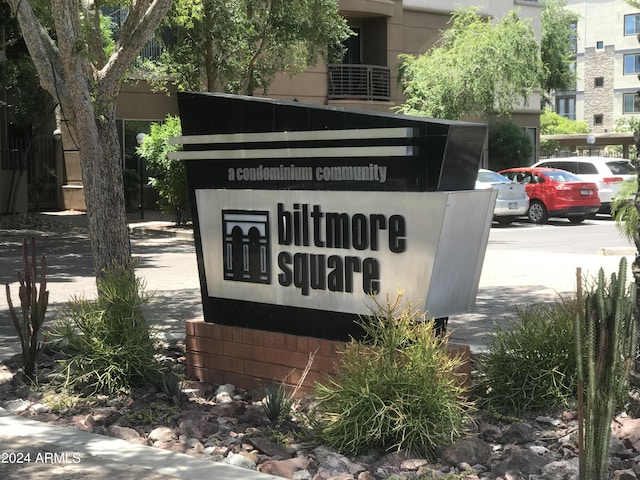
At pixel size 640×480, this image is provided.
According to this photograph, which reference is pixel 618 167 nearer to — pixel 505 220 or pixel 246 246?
pixel 505 220

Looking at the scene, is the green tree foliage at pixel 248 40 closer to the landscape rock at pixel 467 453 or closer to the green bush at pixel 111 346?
the green bush at pixel 111 346

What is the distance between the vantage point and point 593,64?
266 feet

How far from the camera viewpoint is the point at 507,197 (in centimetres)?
2553

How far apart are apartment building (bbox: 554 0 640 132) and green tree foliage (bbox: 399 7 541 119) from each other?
52.5m

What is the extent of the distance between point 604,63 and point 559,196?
59.3 meters

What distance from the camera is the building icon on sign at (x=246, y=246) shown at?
734 centimetres

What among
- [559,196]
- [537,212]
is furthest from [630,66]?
[559,196]

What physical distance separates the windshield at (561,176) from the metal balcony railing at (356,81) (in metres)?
7.71

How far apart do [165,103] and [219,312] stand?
2211 centimetres

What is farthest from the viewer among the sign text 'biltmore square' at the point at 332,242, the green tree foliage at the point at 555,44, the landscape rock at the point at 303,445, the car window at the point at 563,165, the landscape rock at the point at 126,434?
the green tree foliage at the point at 555,44

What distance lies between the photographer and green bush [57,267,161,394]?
7188mm

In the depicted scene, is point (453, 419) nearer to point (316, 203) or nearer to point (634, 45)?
point (316, 203)

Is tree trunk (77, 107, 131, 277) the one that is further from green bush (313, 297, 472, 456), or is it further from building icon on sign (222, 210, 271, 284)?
green bush (313, 297, 472, 456)

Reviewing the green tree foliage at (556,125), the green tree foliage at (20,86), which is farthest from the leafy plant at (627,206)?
the green tree foliage at (556,125)
